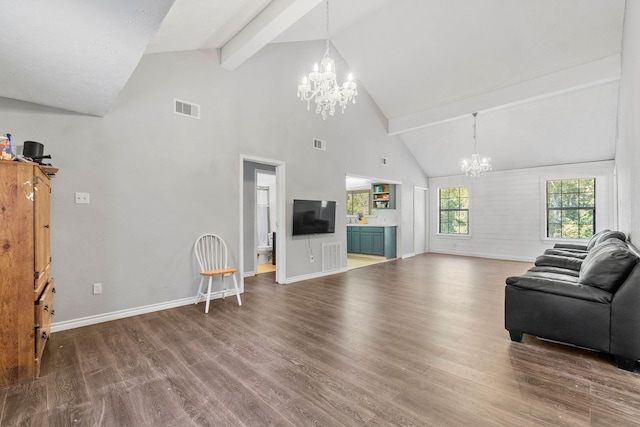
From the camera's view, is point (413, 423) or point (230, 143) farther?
point (230, 143)

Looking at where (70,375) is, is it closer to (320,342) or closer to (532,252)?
(320,342)

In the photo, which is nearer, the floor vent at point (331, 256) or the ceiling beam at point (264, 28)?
the ceiling beam at point (264, 28)

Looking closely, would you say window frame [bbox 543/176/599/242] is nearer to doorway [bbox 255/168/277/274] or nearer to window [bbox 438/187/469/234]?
window [bbox 438/187/469/234]

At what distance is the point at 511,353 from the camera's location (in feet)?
8.79

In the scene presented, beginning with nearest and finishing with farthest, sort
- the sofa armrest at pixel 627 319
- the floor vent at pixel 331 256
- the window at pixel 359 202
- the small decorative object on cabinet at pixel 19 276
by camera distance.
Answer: the small decorative object on cabinet at pixel 19 276, the sofa armrest at pixel 627 319, the floor vent at pixel 331 256, the window at pixel 359 202

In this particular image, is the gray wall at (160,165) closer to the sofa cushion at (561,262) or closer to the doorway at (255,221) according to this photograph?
the doorway at (255,221)

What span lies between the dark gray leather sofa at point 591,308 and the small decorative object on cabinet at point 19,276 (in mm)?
4172

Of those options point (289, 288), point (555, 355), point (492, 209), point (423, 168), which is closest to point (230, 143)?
point (289, 288)

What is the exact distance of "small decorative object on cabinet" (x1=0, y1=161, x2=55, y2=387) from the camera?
2.21 meters

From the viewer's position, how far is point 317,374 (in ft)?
7.64

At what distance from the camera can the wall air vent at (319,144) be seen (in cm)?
591

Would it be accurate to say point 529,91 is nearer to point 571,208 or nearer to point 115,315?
point 571,208

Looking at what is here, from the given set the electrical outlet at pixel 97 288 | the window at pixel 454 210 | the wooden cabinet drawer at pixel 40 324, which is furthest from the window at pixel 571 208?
the wooden cabinet drawer at pixel 40 324

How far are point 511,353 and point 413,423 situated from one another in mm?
1482
